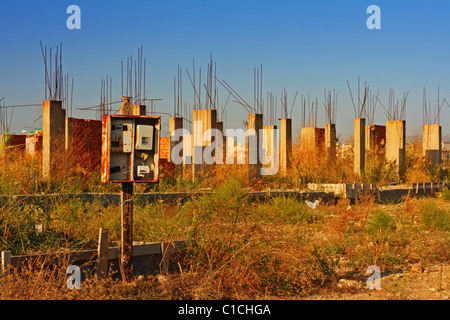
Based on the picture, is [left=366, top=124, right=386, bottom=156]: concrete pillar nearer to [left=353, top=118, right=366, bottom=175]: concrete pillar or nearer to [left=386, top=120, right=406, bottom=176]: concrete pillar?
[left=386, top=120, right=406, bottom=176]: concrete pillar

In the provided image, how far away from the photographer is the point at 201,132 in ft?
43.2

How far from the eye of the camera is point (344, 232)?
8055 mm

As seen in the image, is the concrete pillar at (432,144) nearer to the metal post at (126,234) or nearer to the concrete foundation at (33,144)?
the concrete foundation at (33,144)

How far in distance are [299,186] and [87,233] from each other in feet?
25.9

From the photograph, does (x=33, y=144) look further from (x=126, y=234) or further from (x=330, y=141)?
(x=126, y=234)

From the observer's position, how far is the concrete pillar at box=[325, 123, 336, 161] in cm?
1606

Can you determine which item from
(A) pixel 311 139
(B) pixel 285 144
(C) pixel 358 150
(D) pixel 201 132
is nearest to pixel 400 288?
(D) pixel 201 132

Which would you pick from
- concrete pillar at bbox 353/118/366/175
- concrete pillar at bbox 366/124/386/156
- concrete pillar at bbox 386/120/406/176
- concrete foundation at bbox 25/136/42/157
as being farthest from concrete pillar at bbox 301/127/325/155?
concrete foundation at bbox 25/136/42/157

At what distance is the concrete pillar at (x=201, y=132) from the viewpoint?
12.7 meters

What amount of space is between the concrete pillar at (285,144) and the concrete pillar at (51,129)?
6556mm

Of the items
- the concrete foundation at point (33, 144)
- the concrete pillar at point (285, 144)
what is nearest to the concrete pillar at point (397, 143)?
the concrete pillar at point (285, 144)

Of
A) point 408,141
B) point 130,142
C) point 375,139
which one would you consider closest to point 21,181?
point 130,142

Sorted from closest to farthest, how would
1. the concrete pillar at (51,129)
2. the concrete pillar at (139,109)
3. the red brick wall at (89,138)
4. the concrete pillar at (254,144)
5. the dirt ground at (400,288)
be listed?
1. the dirt ground at (400,288)
2. the concrete pillar at (51,129)
3. the red brick wall at (89,138)
4. the concrete pillar at (254,144)
5. the concrete pillar at (139,109)

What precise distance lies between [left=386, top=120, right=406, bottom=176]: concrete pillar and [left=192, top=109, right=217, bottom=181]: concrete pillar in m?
6.27
